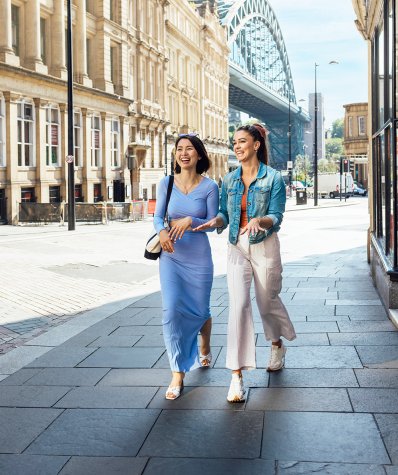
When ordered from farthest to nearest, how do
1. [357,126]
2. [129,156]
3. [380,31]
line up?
[357,126] → [129,156] → [380,31]

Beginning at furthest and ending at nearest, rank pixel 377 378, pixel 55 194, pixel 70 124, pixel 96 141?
pixel 96 141 → pixel 55 194 → pixel 70 124 → pixel 377 378

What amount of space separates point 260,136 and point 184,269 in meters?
1.08

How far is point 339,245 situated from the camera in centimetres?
1783

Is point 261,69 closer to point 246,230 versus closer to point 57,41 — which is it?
point 57,41

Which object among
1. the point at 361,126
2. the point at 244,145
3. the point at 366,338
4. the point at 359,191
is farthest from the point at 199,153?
the point at 361,126

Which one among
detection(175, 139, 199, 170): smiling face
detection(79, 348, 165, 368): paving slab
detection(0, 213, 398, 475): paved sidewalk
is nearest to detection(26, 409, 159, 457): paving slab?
detection(0, 213, 398, 475): paved sidewalk

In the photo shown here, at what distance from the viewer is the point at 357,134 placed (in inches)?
3381

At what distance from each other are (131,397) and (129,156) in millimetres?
39417

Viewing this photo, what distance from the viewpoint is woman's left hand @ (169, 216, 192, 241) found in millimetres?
5000

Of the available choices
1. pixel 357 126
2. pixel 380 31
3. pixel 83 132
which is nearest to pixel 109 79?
pixel 83 132

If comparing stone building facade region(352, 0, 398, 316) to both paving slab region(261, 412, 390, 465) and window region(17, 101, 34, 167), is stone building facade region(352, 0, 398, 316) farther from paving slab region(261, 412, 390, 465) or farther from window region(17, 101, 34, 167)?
window region(17, 101, 34, 167)

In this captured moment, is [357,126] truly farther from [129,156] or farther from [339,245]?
[339,245]

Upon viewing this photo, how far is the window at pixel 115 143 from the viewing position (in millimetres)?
42278

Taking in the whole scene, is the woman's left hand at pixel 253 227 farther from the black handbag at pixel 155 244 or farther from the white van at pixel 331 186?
the white van at pixel 331 186
